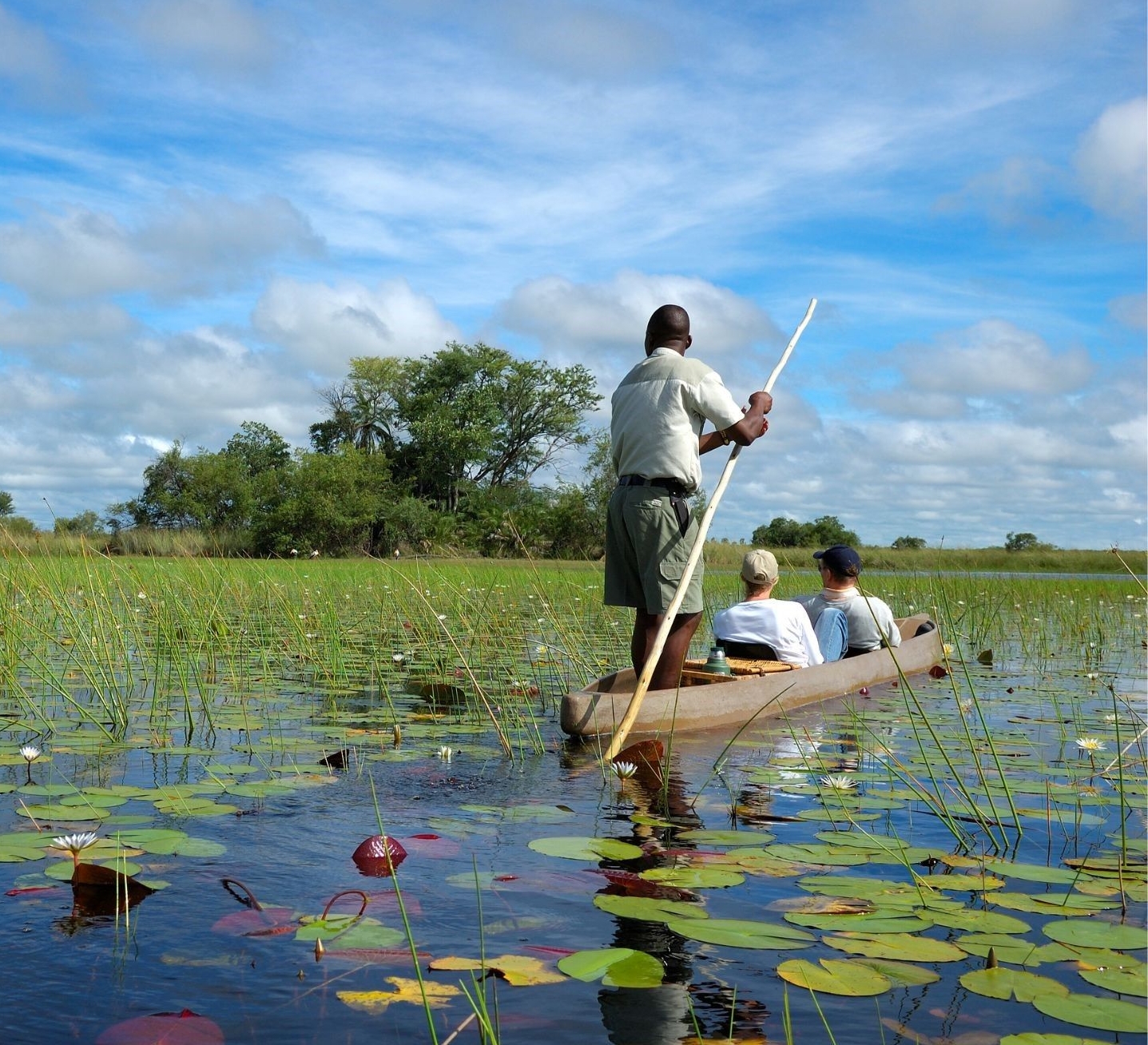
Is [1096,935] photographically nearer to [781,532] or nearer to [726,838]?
[726,838]

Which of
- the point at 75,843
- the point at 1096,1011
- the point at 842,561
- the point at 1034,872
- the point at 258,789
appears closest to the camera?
the point at 1096,1011

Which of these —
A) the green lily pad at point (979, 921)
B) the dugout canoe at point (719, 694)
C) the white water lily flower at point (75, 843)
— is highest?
the dugout canoe at point (719, 694)

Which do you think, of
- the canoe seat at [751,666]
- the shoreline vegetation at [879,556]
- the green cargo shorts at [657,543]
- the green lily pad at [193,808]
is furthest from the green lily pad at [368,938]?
the shoreline vegetation at [879,556]

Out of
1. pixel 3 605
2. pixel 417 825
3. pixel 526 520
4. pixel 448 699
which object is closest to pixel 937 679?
pixel 448 699

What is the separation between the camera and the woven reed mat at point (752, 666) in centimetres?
634

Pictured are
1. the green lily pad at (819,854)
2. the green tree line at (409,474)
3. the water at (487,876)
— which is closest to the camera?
the water at (487,876)

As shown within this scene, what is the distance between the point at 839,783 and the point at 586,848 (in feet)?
3.95

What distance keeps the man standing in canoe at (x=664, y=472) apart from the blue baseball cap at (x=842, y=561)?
1941 millimetres

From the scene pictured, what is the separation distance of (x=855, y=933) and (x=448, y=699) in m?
4.27

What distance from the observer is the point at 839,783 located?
12.9 ft

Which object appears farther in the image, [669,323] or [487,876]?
[669,323]

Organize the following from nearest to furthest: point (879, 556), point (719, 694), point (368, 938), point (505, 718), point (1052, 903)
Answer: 1. point (368, 938)
2. point (1052, 903)
3. point (719, 694)
4. point (505, 718)
5. point (879, 556)

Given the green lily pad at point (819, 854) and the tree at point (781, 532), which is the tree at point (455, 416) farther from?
the green lily pad at point (819, 854)

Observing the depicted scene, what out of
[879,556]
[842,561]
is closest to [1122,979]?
[842,561]
